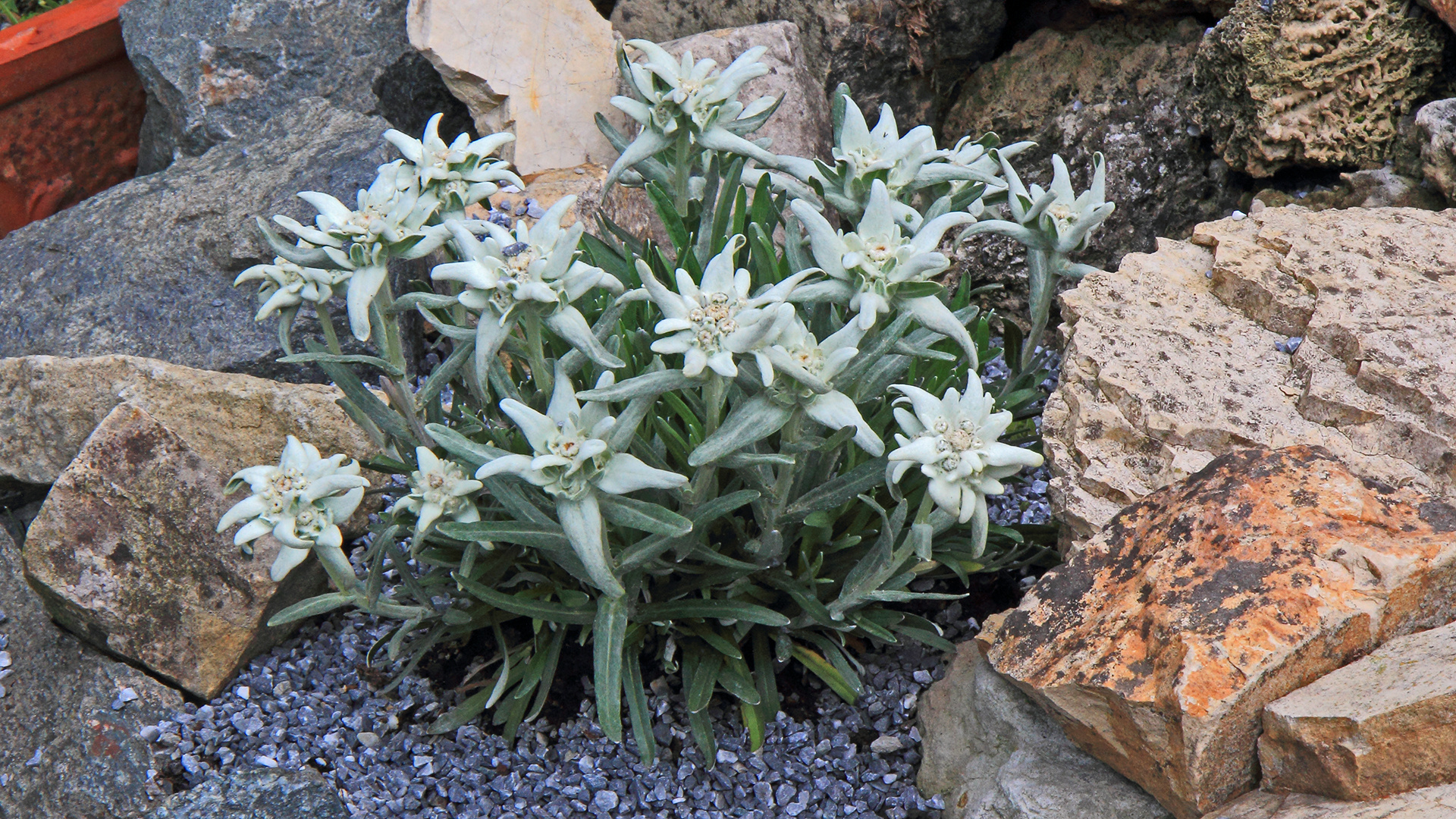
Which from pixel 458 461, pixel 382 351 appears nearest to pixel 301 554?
pixel 458 461

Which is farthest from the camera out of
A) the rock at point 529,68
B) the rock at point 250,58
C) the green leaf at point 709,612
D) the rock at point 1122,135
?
the rock at point 250,58

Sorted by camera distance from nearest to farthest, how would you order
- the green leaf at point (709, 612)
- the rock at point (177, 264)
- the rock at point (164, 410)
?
1. the green leaf at point (709, 612)
2. the rock at point (164, 410)
3. the rock at point (177, 264)

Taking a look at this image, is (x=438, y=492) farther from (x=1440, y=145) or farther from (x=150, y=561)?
(x=1440, y=145)

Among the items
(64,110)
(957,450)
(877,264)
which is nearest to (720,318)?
(877,264)

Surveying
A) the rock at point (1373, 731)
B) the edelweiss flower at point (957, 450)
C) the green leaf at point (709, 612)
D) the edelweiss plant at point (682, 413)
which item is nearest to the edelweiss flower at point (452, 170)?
the edelweiss plant at point (682, 413)

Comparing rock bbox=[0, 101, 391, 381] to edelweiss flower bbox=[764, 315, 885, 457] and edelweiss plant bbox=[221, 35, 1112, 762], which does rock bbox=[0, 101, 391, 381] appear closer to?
edelweiss plant bbox=[221, 35, 1112, 762]

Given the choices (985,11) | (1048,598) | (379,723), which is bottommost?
(379,723)

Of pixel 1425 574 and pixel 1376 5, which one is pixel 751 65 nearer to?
pixel 1425 574

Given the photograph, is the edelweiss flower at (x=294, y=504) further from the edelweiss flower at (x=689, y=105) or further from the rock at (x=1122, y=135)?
the rock at (x=1122, y=135)

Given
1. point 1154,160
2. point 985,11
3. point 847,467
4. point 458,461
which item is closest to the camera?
point 458,461
